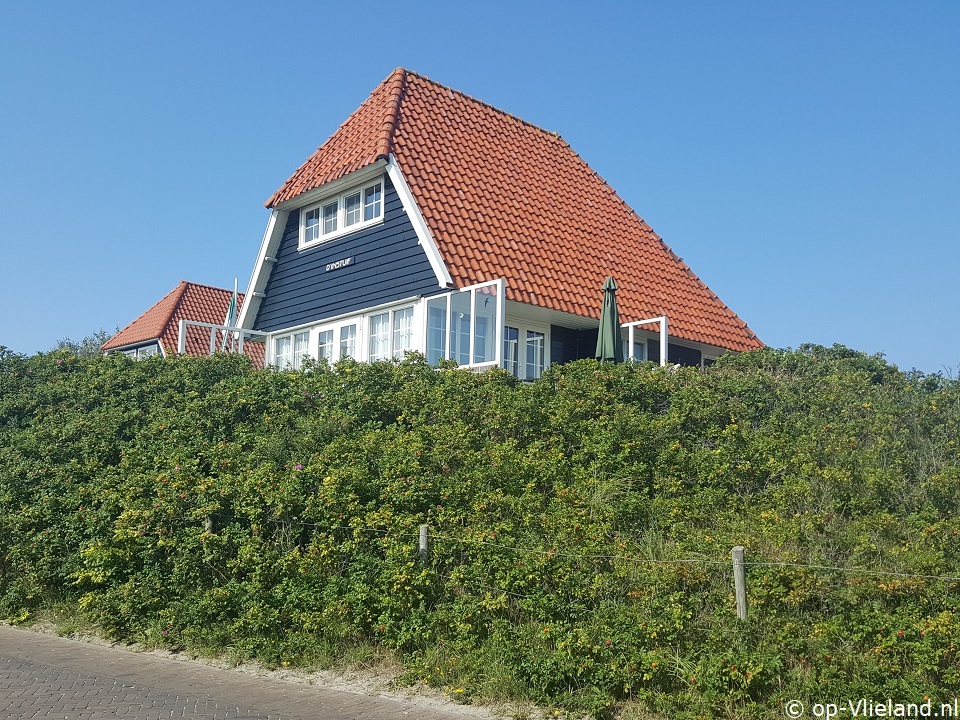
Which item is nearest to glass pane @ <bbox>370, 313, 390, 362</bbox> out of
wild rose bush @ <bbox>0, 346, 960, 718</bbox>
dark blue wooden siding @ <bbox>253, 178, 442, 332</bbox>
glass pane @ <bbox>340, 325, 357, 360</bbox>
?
dark blue wooden siding @ <bbox>253, 178, 442, 332</bbox>

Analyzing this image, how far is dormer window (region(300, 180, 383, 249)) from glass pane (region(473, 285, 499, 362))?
3.50 meters

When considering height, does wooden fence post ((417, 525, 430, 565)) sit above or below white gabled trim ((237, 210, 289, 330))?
below

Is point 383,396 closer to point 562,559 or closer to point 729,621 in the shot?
point 562,559

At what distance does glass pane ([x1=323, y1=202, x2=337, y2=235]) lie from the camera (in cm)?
2058

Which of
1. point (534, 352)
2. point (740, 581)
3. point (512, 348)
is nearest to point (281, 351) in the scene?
point (512, 348)

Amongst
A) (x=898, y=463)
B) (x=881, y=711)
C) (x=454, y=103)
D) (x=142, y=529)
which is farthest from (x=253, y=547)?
(x=454, y=103)

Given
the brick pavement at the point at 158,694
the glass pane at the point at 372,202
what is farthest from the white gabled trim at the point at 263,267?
the brick pavement at the point at 158,694

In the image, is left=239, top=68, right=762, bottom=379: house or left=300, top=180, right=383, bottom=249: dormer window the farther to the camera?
left=300, top=180, right=383, bottom=249: dormer window

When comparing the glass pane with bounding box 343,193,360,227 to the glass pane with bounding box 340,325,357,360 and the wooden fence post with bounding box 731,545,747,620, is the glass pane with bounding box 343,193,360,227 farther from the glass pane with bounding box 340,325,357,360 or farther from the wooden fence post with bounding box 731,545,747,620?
the wooden fence post with bounding box 731,545,747,620

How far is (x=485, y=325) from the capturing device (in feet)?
56.6

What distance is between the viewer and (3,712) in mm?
7395

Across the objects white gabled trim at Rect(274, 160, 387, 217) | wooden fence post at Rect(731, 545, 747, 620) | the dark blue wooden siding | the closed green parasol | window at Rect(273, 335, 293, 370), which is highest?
white gabled trim at Rect(274, 160, 387, 217)

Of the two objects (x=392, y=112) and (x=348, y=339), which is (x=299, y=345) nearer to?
(x=348, y=339)

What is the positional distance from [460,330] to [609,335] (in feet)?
10.00
